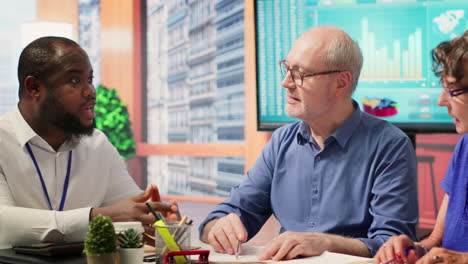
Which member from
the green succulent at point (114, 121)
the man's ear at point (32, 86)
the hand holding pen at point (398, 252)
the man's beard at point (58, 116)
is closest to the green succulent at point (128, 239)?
the hand holding pen at point (398, 252)

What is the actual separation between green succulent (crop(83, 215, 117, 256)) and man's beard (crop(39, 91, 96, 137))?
2.78ft

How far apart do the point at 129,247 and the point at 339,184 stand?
3.05 ft

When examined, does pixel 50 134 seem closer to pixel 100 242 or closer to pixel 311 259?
pixel 100 242

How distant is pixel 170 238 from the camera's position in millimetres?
1626

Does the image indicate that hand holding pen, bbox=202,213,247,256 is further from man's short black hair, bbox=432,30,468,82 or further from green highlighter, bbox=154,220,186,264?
man's short black hair, bbox=432,30,468,82

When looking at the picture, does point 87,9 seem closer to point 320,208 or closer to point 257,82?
point 257,82

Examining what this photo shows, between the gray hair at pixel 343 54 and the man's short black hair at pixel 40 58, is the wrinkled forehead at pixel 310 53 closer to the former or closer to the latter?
the gray hair at pixel 343 54

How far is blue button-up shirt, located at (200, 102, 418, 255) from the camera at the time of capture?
2.09 m

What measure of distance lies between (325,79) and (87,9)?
20.3ft

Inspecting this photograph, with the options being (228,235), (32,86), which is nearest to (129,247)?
(228,235)

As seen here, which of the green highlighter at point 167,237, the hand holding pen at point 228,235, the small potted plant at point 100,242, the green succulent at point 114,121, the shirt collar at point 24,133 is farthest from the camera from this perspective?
the green succulent at point 114,121

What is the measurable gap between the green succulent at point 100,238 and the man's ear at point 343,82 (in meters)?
1.20

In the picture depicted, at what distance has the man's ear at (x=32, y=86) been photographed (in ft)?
7.38

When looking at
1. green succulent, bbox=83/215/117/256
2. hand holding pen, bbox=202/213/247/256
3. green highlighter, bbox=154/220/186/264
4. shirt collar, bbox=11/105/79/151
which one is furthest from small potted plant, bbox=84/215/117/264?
shirt collar, bbox=11/105/79/151
